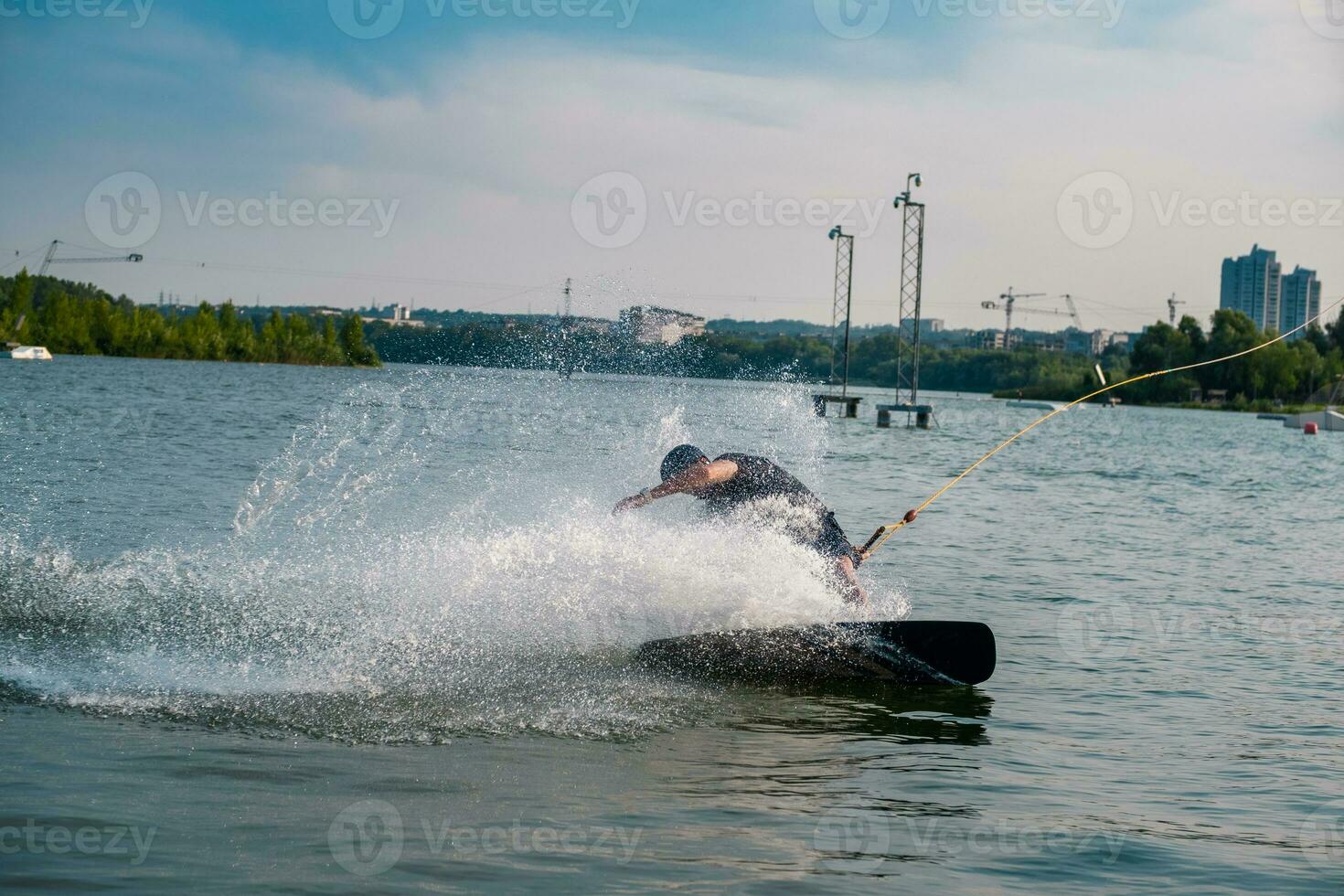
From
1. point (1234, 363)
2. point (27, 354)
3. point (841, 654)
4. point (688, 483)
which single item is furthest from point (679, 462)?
point (1234, 363)

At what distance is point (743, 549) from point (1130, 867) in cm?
457

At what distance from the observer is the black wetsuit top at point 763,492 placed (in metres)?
9.71

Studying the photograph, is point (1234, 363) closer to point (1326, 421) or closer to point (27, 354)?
point (1326, 421)

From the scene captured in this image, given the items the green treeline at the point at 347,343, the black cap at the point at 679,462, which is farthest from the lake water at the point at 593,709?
the green treeline at the point at 347,343

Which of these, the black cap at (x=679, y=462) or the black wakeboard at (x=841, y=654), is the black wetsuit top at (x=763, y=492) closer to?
the black cap at (x=679, y=462)

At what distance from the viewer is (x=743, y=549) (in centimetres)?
970

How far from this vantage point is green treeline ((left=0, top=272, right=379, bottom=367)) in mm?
120062

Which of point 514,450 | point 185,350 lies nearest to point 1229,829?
point 514,450

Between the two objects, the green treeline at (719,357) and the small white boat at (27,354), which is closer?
the green treeline at (719,357)

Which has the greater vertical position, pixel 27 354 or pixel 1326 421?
pixel 27 354

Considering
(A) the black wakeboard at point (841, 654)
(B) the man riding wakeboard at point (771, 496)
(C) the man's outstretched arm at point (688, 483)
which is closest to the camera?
(A) the black wakeboard at point (841, 654)

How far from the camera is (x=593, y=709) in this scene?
298 inches

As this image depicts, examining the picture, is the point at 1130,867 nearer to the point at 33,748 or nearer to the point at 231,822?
the point at 231,822

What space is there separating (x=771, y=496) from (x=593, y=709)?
2.86 meters
